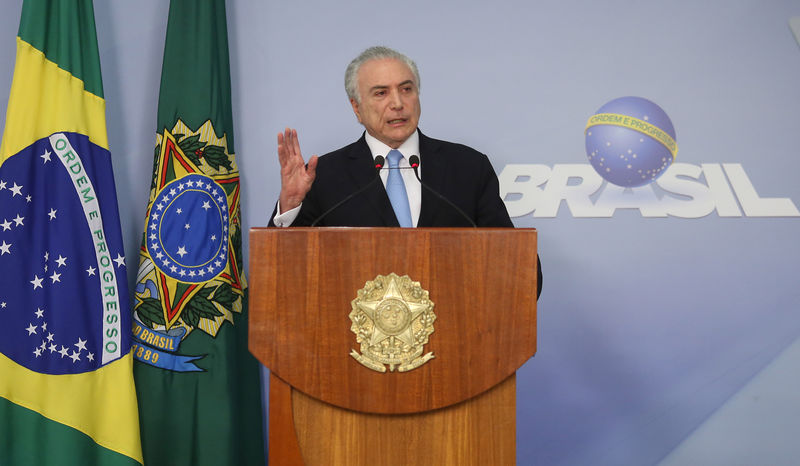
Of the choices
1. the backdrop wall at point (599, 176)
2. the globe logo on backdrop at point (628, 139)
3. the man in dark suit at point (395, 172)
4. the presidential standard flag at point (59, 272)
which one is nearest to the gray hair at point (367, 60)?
the man in dark suit at point (395, 172)

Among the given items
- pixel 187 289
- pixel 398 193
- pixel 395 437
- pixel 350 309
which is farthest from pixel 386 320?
pixel 187 289

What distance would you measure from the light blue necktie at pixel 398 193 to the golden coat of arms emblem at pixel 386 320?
56 centimetres

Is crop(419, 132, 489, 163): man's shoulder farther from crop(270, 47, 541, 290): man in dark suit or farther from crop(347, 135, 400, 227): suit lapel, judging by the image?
crop(347, 135, 400, 227): suit lapel

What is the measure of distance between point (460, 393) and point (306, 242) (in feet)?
1.54

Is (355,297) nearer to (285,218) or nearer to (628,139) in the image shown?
(285,218)

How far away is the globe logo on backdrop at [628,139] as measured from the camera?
2.88 m

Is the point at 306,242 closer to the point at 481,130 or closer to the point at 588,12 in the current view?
the point at 481,130

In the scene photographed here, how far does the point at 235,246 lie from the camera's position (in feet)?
8.59

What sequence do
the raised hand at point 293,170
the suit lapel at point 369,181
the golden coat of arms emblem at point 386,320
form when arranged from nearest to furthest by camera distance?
1. the golden coat of arms emblem at point 386,320
2. the raised hand at point 293,170
3. the suit lapel at point 369,181

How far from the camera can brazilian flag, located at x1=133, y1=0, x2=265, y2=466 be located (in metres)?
2.46

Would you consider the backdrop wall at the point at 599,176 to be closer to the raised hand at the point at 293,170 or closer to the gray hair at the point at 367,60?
the gray hair at the point at 367,60

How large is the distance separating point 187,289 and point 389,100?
1.14 metres

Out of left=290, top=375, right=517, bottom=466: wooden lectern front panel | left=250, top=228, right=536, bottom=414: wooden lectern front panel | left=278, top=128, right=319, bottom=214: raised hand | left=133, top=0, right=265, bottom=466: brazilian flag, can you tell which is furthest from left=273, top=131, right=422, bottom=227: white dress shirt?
left=133, top=0, right=265, bottom=466: brazilian flag

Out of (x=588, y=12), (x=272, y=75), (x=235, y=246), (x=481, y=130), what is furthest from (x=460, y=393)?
(x=588, y=12)
